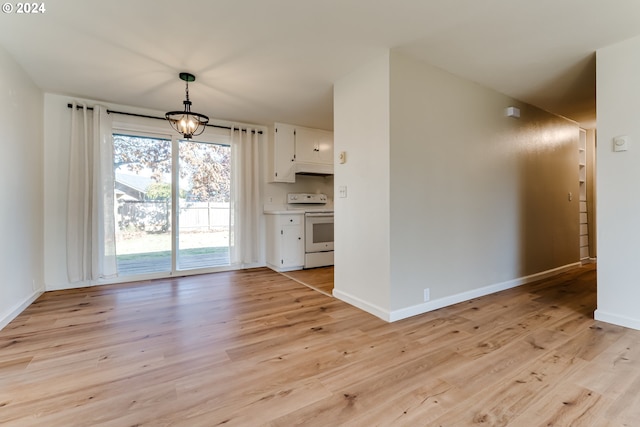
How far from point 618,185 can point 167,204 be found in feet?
16.6

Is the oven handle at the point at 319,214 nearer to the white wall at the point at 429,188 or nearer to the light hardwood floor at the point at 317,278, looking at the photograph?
the light hardwood floor at the point at 317,278

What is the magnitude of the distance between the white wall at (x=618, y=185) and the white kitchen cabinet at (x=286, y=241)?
3.55m

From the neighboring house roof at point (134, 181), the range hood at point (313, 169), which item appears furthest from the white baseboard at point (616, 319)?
the neighboring house roof at point (134, 181)

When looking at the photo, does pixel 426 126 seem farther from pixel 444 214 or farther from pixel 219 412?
pixel 219 412

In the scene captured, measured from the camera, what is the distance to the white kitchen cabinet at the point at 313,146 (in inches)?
195

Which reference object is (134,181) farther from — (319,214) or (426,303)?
(426,303)

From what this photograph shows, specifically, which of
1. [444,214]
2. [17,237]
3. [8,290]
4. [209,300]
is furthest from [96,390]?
[444,214]

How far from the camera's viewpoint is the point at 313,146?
5086 millimetres

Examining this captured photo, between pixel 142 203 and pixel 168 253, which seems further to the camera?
pixel 168 253

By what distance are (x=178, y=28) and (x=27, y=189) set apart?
2.42 m

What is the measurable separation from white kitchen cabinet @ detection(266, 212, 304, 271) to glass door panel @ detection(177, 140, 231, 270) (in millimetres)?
732

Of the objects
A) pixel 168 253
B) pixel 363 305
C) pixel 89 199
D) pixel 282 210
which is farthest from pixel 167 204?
pixel 363 305

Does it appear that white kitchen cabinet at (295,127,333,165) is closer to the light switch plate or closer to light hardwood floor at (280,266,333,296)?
light hardwood floor at (280,266,333,296)

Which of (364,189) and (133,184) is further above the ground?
(133,184)
